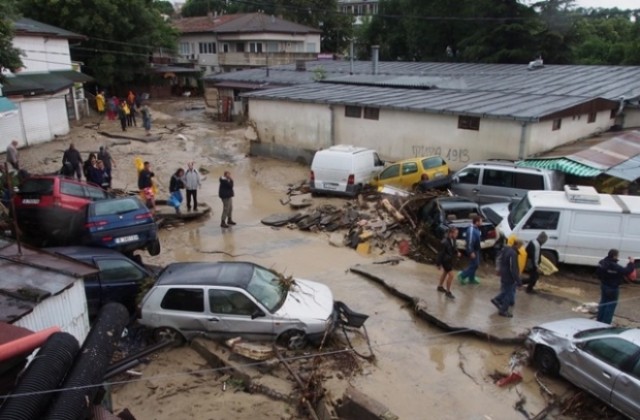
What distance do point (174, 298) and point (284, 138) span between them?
697 inches

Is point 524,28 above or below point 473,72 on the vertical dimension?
above

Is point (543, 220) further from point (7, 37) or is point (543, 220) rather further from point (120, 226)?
point (7, 37)

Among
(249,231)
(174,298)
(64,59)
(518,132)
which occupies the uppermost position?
(64,59)

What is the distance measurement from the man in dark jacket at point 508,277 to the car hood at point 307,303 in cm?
348

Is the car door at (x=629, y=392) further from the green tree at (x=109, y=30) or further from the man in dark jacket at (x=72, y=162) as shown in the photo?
the green tree at (x=109, y=30)

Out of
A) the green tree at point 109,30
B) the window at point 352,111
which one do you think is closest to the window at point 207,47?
the green tree at point 109,30

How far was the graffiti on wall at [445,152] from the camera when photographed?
63.8ft

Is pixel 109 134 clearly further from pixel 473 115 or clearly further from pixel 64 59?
pixel 473 115

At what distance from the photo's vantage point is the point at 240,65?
51.3m

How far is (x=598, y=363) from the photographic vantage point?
25.6 ft

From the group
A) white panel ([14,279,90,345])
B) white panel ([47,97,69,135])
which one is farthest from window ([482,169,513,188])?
white panel ([47,97,69,135])

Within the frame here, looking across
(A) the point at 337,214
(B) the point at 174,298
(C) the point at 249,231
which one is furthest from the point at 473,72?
(B) the point at 174,298

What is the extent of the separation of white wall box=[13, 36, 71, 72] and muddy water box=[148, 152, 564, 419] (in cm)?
1807

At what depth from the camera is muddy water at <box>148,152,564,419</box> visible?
25.9ft
